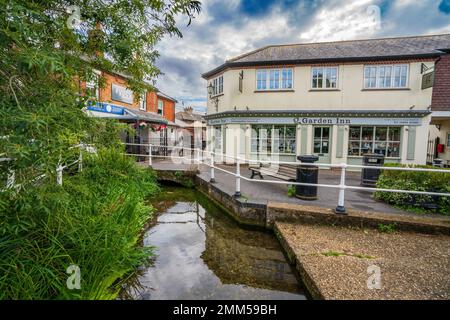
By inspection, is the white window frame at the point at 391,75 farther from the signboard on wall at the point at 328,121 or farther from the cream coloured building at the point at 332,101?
the signboard on wall at the point at 328,121

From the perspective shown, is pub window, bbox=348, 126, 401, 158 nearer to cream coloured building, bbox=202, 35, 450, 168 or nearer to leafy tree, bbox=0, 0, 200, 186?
cream coloured building, bbox=202, 35, 450, 168

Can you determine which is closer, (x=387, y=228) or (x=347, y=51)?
(x=387, y=228)

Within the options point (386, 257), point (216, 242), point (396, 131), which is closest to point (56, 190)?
point (216, 242)

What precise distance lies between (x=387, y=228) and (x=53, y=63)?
5616 millimetres

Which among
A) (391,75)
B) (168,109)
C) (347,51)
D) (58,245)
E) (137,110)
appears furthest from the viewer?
(168,109)

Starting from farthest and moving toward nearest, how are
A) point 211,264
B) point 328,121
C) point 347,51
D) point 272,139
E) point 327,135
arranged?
point 272,139
point 347,51
point 327,135
point 328,121
point 211,264

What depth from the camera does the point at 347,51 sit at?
12953 millimetres

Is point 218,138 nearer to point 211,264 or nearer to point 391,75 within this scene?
point 391,75

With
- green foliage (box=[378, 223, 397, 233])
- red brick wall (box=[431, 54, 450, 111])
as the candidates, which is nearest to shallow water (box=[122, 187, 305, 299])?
green foliage (box=[378, 223, 397, 233])

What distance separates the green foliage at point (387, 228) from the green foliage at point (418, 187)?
114 centimetres

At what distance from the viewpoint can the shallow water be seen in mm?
3223

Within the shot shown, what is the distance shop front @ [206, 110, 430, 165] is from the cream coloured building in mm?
45

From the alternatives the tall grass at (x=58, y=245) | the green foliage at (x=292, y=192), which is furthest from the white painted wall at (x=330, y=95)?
the tall grass at (x=58, y=245)

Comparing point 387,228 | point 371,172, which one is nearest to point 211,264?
point 387,228
